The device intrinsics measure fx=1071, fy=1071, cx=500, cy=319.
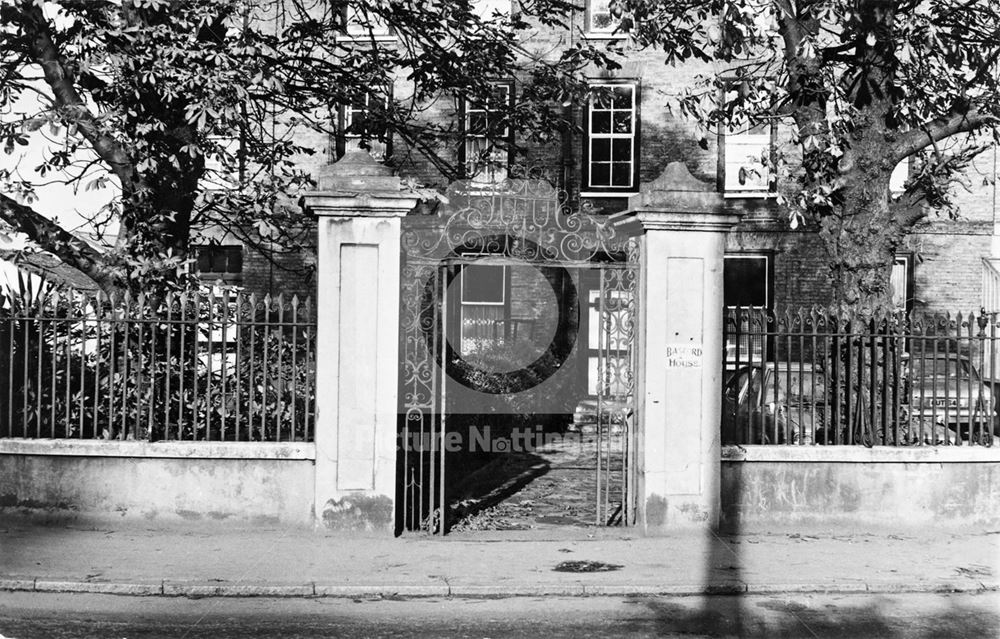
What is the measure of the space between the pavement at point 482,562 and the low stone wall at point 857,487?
0.52 ft

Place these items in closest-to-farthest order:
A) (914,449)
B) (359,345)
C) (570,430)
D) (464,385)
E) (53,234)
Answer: (359,345), (914,449), (53,234), (464,385), (570,430)

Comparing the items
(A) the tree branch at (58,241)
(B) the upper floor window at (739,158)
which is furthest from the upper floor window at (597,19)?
(A) the tree branch at (58,241)

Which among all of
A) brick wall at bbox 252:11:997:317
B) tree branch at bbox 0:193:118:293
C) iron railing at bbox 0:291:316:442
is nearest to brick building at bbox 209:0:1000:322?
brick wall at bbox 252:11:997:317

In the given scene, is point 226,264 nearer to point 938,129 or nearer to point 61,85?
point 61,85

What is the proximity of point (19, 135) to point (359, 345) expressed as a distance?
→ 4.39m

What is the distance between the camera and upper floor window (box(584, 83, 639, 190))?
2356 centimetres

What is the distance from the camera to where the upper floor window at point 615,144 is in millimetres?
23562

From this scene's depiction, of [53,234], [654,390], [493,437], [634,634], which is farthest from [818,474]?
[53,234]

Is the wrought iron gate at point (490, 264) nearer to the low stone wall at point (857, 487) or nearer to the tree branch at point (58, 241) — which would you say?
the low stone wall at point (857, 487)

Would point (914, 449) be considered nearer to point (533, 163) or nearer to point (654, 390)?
point (654, 390)

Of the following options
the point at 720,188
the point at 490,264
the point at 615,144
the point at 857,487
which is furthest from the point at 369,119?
the point at 720,188

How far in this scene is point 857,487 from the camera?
1029cm

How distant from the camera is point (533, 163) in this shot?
2108 centimetres

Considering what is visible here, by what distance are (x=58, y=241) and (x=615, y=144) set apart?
14.7m
